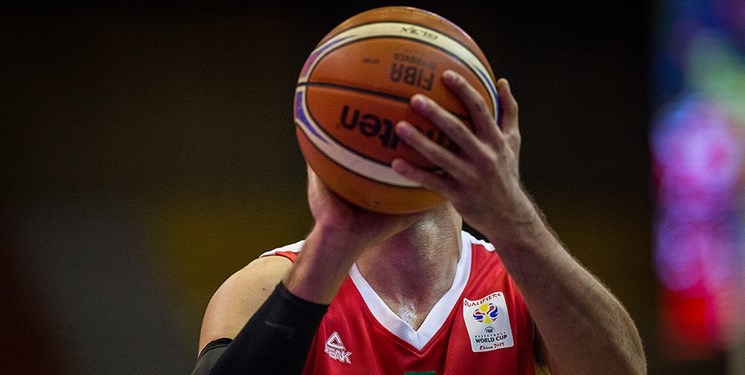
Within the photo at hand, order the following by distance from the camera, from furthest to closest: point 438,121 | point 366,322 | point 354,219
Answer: point 366,322
point 354,219
point 438,121

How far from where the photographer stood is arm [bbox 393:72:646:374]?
5.00 feet

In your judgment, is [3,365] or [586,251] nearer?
[3,365]

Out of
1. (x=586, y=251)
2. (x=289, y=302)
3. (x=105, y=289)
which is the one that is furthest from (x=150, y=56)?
(x=289, y=302)

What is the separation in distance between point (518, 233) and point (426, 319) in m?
0.68

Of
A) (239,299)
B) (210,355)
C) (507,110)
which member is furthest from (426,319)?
(507,110)

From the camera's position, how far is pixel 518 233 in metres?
1.69

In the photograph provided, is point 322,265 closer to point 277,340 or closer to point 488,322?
point 277,340

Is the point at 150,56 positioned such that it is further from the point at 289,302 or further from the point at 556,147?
the point at 289,302

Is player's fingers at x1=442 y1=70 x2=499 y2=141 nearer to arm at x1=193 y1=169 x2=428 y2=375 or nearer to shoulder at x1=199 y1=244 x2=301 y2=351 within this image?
arm at x1=193 y1=169 x2=428 y2=375

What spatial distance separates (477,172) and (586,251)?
16.4 feet

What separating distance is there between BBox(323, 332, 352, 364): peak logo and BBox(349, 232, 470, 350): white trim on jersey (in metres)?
0.11

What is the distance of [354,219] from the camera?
180 cm

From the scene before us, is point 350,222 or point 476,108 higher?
point 476,108

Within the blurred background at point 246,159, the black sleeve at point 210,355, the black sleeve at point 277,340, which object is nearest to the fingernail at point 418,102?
the black sleeve at point 277,340
